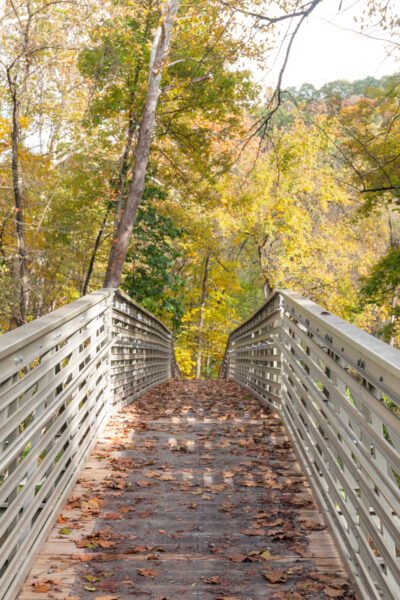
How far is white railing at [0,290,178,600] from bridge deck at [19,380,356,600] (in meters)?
0.20

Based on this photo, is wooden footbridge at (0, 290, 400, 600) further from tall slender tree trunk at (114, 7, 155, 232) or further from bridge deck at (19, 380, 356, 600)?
tall slender tree trunk at (114, 7, 155, 232)

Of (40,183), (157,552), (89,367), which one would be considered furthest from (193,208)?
(157,552)

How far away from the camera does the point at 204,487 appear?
4445 mm

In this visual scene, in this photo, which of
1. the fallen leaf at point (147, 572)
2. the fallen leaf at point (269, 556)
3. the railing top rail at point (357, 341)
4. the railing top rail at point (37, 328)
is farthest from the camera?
the fallen leaf at point (269, 556)

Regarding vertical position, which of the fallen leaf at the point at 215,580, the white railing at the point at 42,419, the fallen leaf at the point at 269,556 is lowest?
the fallen leaf at the point at 215,580

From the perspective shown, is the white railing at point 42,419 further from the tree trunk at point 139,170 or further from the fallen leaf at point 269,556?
the tree trunk at point 139,170

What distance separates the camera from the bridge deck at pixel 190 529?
2.94 m

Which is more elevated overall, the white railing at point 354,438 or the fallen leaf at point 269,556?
the white railing at point 354,438

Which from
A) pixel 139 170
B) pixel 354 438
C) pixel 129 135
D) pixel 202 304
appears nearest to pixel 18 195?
pixel 139 170

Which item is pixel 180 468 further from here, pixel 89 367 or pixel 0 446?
pixel 0 446

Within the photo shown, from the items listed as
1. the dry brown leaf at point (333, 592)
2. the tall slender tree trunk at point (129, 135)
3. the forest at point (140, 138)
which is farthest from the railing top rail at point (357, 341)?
the tall slender tree trunk at point (129, 135)

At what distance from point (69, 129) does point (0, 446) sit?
16.1 meters

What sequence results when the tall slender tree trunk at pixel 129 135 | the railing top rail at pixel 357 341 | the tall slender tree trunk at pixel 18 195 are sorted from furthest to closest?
the tall slender tree trunk at pixel 129 135 → the tall slender tree trunk at pixel 18 195 → the railing top rail at pixel 357 341

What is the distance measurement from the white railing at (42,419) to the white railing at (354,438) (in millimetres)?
1615
